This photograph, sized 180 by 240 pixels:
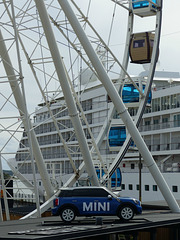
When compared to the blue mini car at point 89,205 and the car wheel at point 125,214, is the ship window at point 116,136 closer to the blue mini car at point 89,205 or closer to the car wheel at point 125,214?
the blue mini car at point 89,205

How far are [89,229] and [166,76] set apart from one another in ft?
185

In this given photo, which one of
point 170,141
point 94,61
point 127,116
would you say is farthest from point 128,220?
point 170,141

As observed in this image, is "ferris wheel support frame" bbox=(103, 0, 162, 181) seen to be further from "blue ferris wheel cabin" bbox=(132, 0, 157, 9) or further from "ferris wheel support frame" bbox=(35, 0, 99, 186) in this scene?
"ferris wheel support frame" bbox=(35, 0, 99, 186)

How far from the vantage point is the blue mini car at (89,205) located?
1950 cm

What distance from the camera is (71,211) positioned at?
19438mm

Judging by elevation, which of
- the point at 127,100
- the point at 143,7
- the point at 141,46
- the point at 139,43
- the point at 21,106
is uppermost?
the point at 143,7

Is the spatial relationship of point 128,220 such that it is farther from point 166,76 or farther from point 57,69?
point 166,76

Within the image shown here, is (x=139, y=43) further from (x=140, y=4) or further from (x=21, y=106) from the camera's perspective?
(x=21, y=106)

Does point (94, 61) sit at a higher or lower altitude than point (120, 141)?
higher

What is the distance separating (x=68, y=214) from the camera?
19422 mm

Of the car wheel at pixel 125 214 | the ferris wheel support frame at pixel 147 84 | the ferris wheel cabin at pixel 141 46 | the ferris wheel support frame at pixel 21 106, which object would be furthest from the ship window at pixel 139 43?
the car wheel at pixel 125 214

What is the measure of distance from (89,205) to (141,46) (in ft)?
45.3

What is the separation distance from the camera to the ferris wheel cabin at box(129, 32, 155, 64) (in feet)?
103

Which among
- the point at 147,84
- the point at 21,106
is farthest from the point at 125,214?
the point at 147,84
